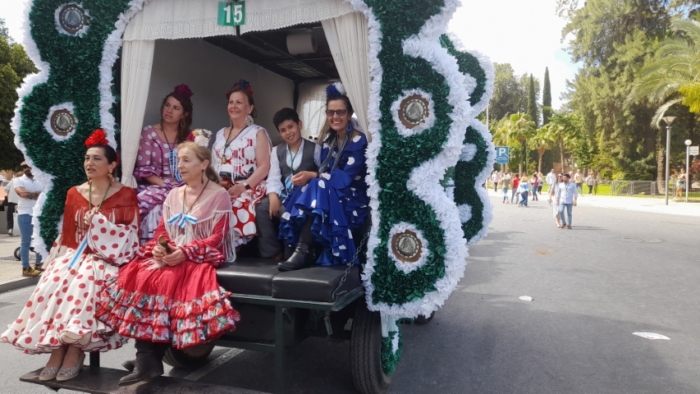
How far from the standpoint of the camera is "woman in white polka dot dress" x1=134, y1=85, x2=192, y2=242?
425 centimetres

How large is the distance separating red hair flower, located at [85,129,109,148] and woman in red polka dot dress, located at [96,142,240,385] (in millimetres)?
656

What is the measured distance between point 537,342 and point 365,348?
2438 mm

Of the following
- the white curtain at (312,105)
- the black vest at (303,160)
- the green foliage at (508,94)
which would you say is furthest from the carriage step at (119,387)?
the green foliage at (508,94)

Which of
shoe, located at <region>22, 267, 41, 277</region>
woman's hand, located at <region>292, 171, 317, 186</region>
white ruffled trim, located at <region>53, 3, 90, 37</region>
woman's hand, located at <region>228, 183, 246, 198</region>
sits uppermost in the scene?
white ruffled trim, located at <region>53, 3, 90, 37</region>

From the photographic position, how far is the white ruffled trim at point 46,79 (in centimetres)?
398

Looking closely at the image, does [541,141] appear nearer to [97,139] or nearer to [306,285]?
[97,139]

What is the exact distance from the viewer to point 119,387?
301 cm

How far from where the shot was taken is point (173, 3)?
156 inches

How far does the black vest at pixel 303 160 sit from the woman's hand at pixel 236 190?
0.39 m

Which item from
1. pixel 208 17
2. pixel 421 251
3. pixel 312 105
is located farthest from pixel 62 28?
pixel 312 105

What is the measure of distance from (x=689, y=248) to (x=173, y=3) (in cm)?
1156

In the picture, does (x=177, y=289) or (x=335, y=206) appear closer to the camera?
(x=177, y=289)

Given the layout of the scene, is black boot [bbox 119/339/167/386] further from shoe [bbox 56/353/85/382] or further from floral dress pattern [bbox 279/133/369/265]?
floral dress pattern [bbox 279/133/369/265]

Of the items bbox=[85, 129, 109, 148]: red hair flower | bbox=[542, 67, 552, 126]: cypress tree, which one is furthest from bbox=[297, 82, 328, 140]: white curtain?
bbox=[542, 67, 552, 126]: cypress tree
